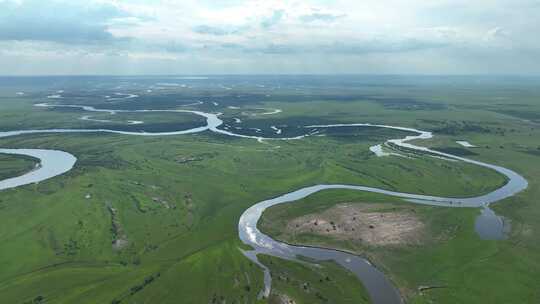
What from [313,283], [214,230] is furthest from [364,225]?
[214,230]

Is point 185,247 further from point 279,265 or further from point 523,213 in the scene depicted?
point 523,213

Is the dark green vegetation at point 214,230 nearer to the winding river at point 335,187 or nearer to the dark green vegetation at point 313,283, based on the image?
the dark green vegetation at point 313,283

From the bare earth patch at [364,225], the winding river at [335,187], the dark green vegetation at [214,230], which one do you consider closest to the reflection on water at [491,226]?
the winding river at [335,187]

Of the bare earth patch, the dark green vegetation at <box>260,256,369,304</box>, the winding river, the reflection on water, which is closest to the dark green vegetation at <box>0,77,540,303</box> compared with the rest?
the dark green vegetation at <box>260,256,369,304</box>

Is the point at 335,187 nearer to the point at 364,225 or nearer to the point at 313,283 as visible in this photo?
the point at 364,225

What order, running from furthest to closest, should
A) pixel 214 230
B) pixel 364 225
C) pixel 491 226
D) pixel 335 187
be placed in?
pixel 335 187 < pixel 491 226 < pixel 364 225 < pixel 214 230

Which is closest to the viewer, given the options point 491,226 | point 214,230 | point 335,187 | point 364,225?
point 214,230

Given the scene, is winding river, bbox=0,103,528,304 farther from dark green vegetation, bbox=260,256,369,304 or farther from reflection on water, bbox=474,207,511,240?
dark green vegetation, bbox=260,256,369,304

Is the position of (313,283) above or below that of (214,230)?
above
